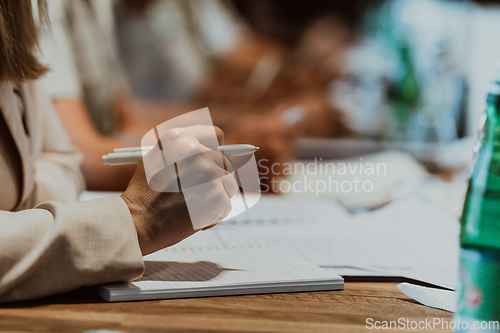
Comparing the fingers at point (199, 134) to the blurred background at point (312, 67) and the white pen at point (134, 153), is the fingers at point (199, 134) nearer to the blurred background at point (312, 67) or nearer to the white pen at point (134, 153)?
the white pen at point (134, 153)

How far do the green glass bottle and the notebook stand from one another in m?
0.14

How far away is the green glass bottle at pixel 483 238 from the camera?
0.26m

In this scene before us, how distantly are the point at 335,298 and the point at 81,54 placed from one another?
1.51 metres

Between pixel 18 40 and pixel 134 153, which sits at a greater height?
pixel 18 40

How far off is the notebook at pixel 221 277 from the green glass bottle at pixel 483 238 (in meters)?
0.14

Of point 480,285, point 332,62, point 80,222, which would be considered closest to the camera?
point 480,285

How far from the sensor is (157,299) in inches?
14.2

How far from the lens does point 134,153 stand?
406mm

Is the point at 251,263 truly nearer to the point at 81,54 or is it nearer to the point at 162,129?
the point at 162,129

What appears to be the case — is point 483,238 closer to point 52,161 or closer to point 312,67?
point 52,161

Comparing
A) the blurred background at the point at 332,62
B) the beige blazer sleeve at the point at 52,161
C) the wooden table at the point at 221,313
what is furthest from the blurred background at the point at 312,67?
the wooden table at the point at 221,313

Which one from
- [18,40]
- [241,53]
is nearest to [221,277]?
[18,40]

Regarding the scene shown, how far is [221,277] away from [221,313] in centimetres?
7

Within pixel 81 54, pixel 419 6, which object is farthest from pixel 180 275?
pixel 419 6
